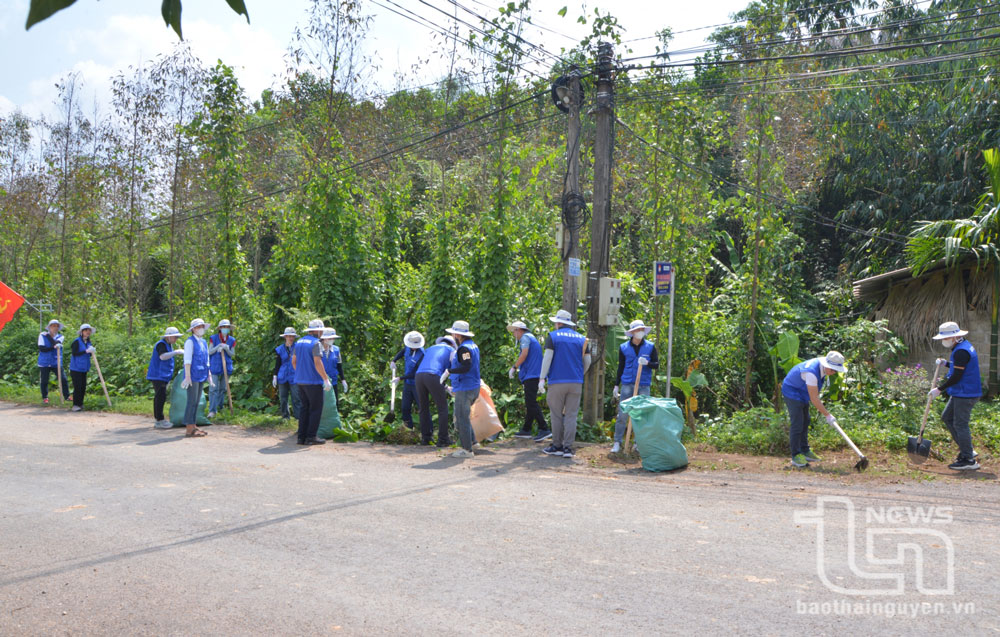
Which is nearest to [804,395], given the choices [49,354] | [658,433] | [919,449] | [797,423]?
[797,423]

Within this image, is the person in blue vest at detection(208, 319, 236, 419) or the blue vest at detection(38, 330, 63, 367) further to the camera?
the blue vest at detection(38, 330, 63, 367)

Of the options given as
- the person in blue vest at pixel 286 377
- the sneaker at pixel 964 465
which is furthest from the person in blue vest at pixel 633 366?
the person in blue vest at pixel 286 377

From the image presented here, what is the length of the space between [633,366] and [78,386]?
41.0ft

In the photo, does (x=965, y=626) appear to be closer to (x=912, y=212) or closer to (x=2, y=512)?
(x=2, y=512)

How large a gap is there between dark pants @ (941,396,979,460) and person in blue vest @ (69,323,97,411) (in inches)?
639

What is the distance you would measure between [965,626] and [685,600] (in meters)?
1.69

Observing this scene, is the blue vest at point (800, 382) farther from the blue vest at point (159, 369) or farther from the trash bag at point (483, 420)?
the blue vest at point (159, 369)

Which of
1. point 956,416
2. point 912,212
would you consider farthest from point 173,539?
point 912,212

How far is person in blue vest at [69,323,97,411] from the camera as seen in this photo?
55.8 ft

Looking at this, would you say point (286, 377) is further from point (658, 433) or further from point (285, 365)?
point (658, 433)

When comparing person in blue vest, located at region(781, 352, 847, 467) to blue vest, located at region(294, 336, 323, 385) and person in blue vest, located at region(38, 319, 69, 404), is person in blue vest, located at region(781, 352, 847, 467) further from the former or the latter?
person in blue vest, located at region(38, 319, 69, 404)

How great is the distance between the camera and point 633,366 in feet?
38.9

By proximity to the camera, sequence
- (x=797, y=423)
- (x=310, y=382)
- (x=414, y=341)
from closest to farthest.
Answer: (x=797, y=423), (x=310, y=382), (x=414, y=341)
